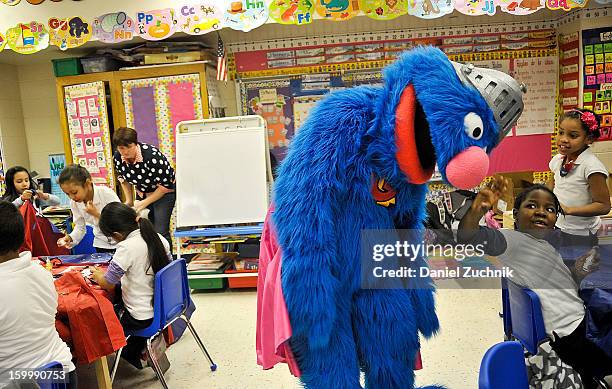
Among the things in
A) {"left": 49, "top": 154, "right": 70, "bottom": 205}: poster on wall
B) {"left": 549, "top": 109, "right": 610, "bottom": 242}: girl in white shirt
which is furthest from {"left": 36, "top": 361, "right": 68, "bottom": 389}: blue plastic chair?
{"left": 49, "top": 154, "right": 70, "bottom": 205}: poster on wall

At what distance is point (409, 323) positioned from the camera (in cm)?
136

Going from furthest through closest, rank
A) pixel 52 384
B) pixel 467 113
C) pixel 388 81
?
1. pixel 52 384
2. pixel 388 81
3. pixel 467 113

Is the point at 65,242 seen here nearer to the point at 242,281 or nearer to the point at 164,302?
the point at 164,302

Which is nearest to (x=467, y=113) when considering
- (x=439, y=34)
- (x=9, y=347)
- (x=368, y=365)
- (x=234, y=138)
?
(x=368, y=365)

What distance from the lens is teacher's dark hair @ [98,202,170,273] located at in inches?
95.7

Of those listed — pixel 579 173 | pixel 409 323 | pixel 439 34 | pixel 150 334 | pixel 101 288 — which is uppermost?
pixel 439 34

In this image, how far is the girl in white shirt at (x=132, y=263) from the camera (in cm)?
235

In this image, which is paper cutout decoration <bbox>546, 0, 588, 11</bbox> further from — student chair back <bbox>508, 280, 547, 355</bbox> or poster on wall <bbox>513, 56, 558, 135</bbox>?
student chair back <bbox>508, 280, 547, 355</bbox>

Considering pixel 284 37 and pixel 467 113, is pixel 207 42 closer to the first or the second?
pixel 284 37

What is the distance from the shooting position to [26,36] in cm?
416

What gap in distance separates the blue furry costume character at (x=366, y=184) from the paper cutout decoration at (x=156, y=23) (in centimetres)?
312

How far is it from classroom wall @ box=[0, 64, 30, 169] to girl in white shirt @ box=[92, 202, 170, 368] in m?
3.26

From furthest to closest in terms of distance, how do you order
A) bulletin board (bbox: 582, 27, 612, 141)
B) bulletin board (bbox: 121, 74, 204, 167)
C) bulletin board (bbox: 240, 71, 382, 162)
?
bulletin board (bbox: 240, 71, 382, 162) → bulletin board (bbox: 121, 74, 204, 167) → bulletin board (bbox: 582, 27, 612, 141)

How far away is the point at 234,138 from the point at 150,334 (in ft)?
6.39
